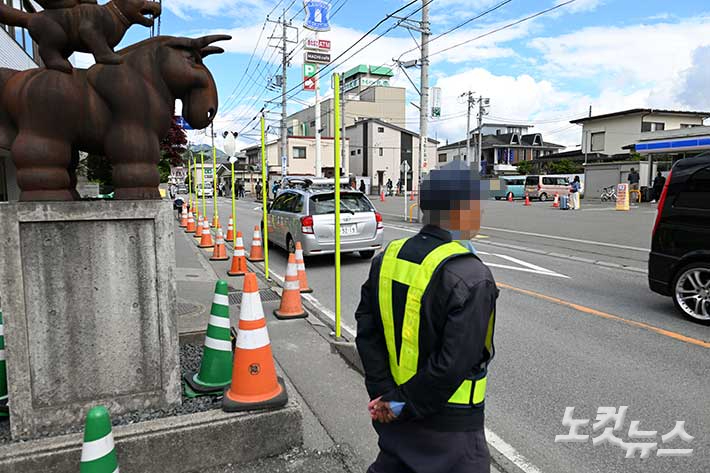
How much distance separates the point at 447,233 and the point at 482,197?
0.66 ft

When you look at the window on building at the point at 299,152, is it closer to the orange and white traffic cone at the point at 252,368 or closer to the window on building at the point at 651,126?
the window on building at the point at 651,126

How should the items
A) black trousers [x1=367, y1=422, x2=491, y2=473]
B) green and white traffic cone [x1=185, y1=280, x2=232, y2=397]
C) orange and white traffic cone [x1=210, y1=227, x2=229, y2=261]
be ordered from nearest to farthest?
black trousers [x1=367, y1=422, x2=491, y2=473], green and white traffic cone [x1=185, y1=280, x2=232, y2=397], orange and white traffic cone [x1=210, y1=227, x2=229, y2=261]

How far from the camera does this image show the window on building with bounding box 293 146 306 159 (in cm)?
5275

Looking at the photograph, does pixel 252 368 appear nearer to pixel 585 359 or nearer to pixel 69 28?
pixel 69 28

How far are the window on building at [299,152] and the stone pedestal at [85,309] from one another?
167ft

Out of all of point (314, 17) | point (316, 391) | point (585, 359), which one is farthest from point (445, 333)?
point (314, 17)

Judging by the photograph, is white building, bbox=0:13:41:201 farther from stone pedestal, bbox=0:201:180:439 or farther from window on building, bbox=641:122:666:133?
window on building, bbox=641:122:666:133

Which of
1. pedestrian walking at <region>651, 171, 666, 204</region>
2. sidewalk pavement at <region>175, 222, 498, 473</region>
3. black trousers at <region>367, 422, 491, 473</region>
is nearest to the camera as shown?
black trousers at <region>367, 422, 491, 473</region>

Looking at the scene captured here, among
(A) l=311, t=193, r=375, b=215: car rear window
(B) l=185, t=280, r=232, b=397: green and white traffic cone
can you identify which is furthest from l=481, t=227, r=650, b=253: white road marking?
(B) l=185, t=280, r=232, b=397: green and white traffic cone

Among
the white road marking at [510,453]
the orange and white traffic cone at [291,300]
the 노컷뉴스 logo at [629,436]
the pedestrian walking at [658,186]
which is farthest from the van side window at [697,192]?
the pedestrian walking at [658,186]

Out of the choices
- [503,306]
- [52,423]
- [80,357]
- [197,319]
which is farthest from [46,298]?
[503,306]

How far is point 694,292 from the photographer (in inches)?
225

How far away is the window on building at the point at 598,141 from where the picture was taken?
148 ft

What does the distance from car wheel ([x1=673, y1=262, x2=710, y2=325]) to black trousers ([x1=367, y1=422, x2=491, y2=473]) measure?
16.8 ft
